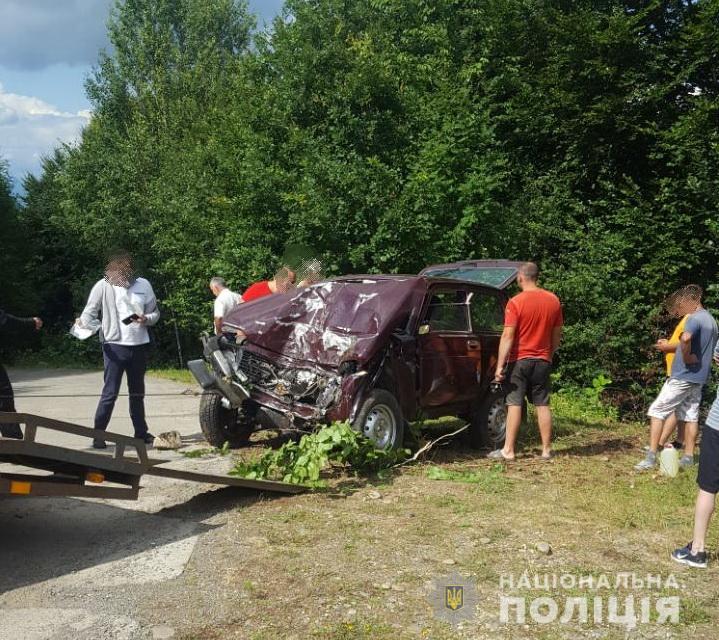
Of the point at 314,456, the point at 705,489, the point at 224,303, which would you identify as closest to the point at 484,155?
the point at 224,303

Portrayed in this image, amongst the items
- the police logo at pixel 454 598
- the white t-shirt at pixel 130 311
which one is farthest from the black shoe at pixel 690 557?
the white t-shirt at pixel 130 311

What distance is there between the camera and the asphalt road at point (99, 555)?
3.97 meters

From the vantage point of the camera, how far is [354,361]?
705 centimetres

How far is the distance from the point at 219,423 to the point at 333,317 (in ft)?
5.21

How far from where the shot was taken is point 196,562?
484 centimetres

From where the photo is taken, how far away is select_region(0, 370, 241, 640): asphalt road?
397cm

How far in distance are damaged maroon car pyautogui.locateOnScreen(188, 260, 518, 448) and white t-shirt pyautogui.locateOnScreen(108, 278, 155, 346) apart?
2.51ft

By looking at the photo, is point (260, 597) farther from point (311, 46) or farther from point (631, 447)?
point (311, 46)

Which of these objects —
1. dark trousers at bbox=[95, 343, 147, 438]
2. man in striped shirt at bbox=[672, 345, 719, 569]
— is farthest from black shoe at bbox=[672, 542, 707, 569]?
dark trousers at bbox=[95, 343, 147, 438]

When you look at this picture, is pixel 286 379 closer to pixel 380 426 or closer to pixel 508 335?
pixel 380 426

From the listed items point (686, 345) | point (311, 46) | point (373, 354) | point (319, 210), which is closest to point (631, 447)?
point (686, 345)

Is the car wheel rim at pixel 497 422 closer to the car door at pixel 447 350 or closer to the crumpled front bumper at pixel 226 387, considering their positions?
the car door at pixel 447 350

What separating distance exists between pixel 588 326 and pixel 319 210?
5.07 m

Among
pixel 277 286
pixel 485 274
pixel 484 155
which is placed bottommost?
pixel 277 286
